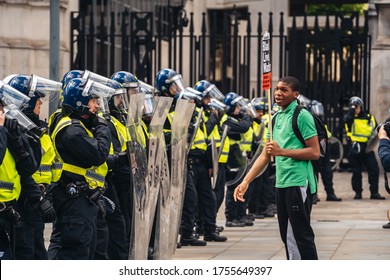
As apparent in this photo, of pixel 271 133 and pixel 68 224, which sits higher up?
pixel 271 133

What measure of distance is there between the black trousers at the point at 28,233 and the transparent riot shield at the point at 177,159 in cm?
186

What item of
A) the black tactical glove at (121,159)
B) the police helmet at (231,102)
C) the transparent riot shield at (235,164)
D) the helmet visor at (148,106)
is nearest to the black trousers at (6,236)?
the black tactical glove at (121,159)

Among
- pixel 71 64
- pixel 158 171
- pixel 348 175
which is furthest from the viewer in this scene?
pixel 348 175

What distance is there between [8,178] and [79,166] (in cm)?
93

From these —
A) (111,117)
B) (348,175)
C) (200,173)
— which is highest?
(111,117)

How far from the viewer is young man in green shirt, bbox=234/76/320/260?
9703mm

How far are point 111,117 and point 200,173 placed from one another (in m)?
3.66

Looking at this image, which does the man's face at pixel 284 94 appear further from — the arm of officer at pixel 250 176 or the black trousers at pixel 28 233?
the black trousers at pixel 28 233

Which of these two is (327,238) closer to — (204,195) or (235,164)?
(204,195)

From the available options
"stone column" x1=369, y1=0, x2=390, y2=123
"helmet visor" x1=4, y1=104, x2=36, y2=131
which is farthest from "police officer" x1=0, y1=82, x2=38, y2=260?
"stone column" x1=369, y1=0, x2=390, y2=123

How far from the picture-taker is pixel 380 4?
26.3 m

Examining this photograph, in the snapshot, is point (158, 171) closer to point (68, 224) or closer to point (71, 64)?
point (68, 224)
